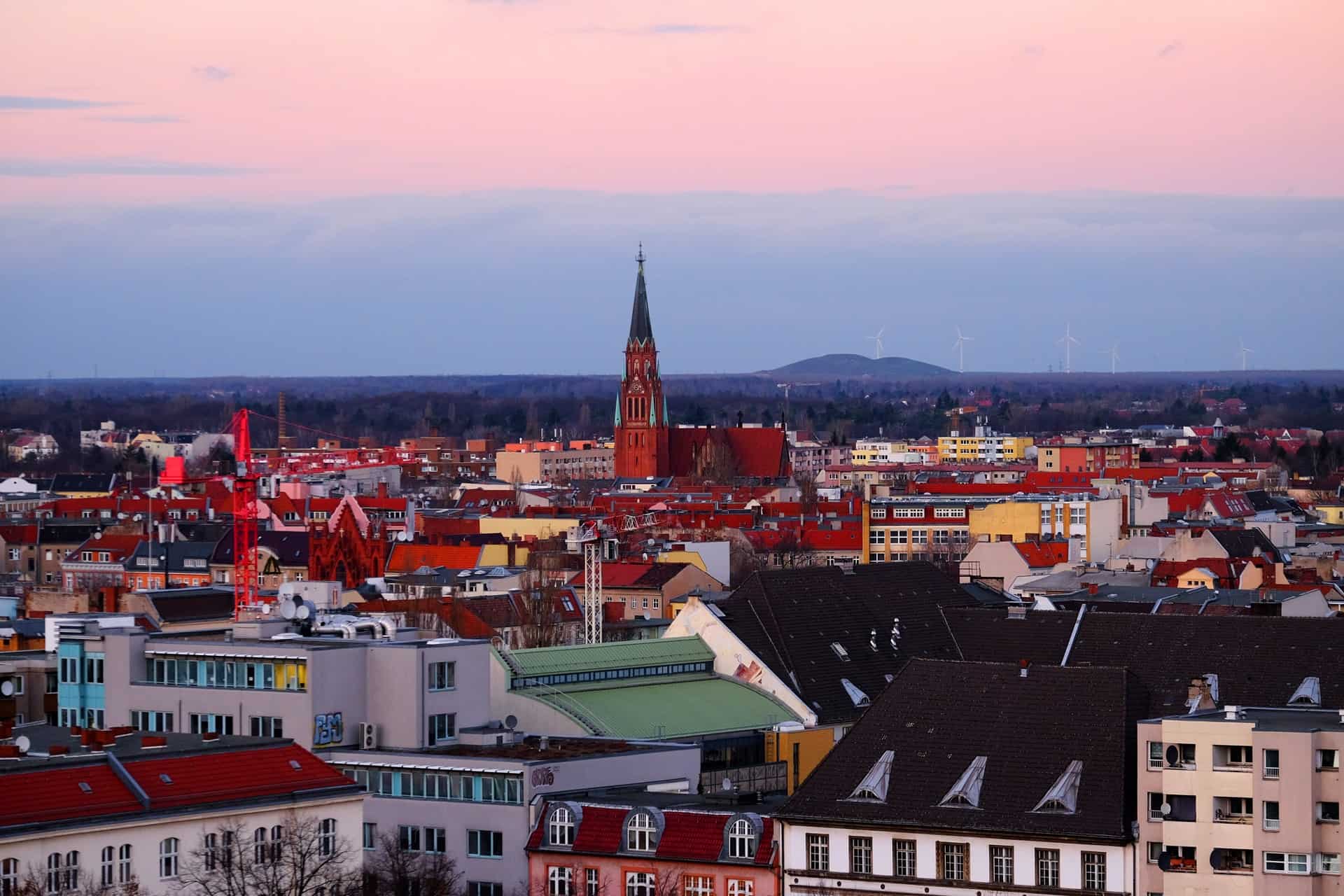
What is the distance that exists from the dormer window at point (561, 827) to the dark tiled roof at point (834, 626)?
18.1 m

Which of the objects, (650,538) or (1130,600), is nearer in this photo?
(1130,600)

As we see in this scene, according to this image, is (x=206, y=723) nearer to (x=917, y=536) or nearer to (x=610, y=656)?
(x=610, y=656)

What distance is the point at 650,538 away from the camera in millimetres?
153000

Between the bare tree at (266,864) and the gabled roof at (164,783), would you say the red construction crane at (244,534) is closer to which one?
the gabled roof at (164,783)

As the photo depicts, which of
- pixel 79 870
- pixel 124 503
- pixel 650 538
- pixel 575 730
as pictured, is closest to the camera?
pixel 79 870

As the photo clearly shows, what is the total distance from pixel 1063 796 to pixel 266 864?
14376 mm

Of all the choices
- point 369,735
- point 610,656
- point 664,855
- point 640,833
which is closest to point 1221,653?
point 610,656

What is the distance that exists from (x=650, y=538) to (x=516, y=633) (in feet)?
173

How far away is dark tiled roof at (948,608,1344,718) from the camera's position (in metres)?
62.9

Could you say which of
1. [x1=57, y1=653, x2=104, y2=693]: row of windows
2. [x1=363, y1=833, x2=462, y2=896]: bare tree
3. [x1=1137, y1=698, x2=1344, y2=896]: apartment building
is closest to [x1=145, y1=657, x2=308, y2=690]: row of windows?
[x1=57, y1=653, x2=104, y2=693]: row of windows

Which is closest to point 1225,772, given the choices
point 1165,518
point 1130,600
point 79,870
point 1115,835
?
point 1115,835

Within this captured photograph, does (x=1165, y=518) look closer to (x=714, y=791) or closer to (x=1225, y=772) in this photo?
(x=714, y=791)

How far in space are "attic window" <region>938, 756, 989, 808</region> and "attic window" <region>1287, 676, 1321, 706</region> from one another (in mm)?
11408

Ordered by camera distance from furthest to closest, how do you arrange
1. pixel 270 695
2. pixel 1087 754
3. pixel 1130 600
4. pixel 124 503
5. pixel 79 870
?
1. pixel 124 503
2. pixel 1130 600
3. pixel 270 695
4. pixel 1087 754
5. pixel 79 870
